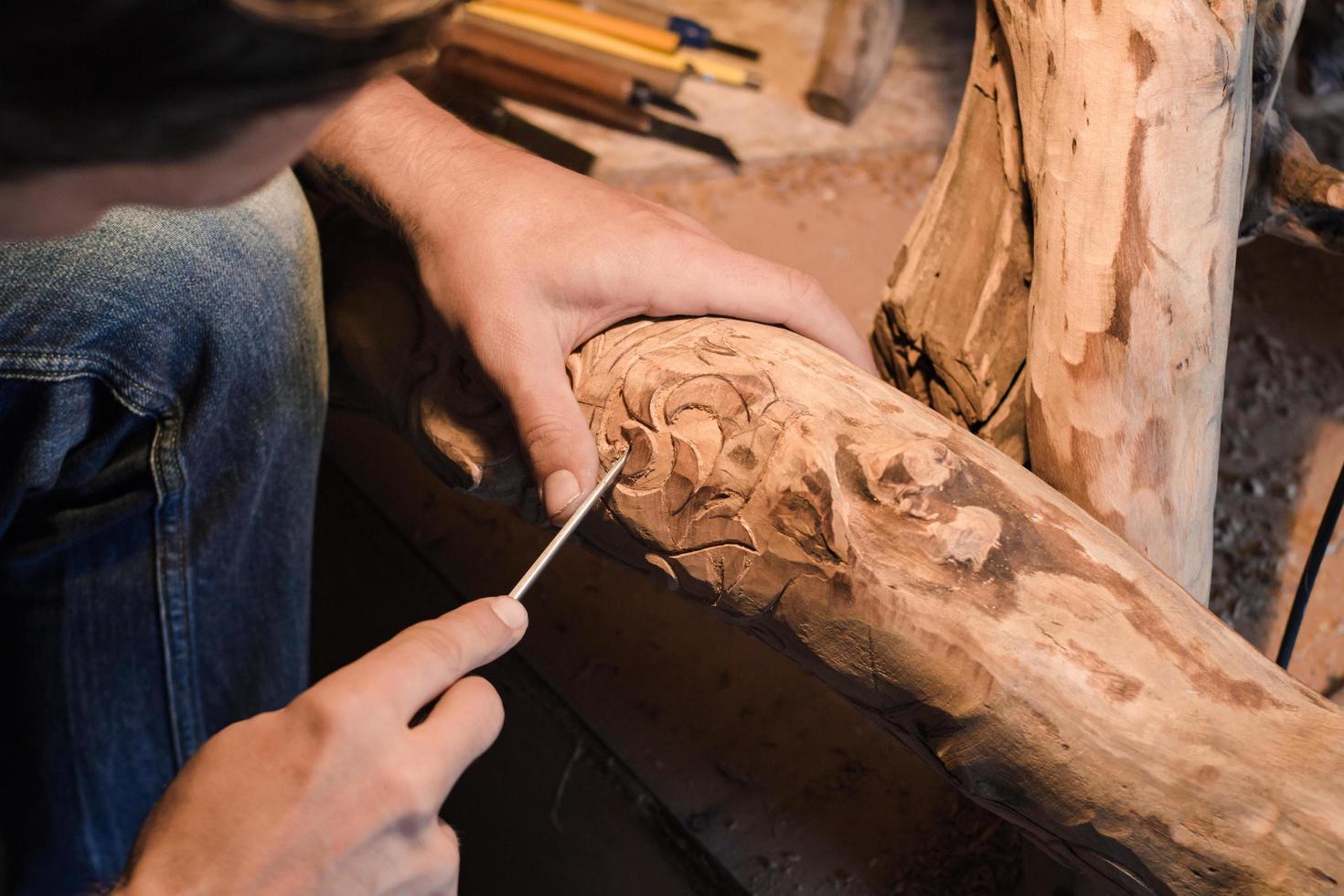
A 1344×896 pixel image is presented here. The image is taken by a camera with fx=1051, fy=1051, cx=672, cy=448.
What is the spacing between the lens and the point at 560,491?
1083 mm

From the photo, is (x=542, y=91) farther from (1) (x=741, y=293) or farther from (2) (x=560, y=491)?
(2) (x=560, y=491)

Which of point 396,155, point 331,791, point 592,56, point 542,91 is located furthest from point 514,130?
point 331,791

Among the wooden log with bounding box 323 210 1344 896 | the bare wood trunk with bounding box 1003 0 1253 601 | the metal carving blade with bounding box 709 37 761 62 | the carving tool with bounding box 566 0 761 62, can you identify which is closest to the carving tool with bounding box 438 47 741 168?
the carving tool with bounding box 566 0 761 62

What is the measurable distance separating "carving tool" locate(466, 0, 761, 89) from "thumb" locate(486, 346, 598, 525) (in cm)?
185

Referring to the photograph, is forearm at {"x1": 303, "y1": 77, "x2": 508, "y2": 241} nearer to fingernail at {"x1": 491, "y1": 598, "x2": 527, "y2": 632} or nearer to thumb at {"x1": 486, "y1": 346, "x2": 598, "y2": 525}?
thumb at {"x1": 486, "y1": 346, "x2": 598, "y2": 525}

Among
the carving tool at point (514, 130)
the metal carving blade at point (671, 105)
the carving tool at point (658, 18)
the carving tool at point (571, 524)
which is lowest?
the carving tool at point (571, 524)

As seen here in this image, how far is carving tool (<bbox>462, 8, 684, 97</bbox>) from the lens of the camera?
2.71 metres

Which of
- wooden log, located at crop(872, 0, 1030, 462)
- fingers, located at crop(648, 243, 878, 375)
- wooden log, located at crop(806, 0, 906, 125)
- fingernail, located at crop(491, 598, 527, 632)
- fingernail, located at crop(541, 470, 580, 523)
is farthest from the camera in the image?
wooden log, located at crop(806, 0, 906, 125)

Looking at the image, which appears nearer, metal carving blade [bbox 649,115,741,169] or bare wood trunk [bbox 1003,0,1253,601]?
bare wood trunk [bbox 1003,0,1253,601]

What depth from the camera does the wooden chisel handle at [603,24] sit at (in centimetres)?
281

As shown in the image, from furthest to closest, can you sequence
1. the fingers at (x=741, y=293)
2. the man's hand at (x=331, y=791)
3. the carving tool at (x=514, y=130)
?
the carving tool at (x=514, y=130), the fingers at (x=741, y=293), the man's hand at (x=331, y=791)

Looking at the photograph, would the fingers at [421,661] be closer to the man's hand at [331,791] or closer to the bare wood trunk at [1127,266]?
the man's hand at [331,791]

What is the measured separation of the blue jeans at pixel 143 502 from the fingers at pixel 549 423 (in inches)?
14.3

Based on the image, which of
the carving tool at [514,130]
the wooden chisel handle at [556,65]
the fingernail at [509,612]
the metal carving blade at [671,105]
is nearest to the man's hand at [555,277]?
the fingernail at [509,612]
